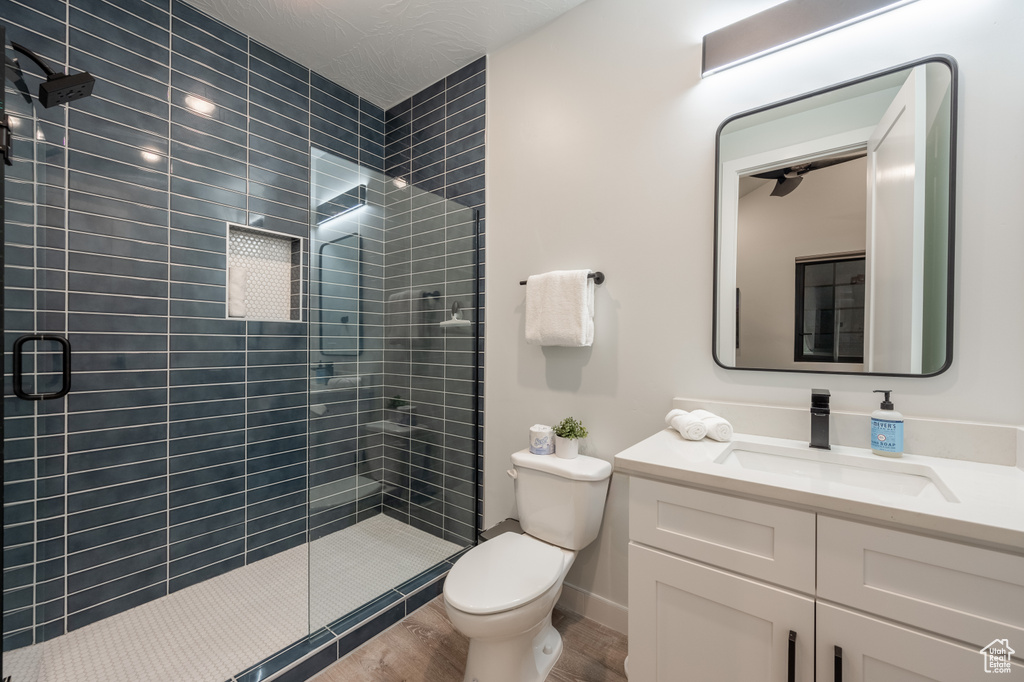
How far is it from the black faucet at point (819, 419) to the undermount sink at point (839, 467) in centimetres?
3

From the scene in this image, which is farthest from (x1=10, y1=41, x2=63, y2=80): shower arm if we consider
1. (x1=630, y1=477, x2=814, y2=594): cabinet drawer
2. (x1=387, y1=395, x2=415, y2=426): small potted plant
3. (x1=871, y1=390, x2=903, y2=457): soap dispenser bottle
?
(x1=871, y1=390, x2=903, y2=457): soap dispenser bottle

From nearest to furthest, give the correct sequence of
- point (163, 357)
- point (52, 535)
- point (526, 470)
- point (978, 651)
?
1. point (978, 651)
2. point (52, 535)
3. point (526, 470)
4. point (163, 357)

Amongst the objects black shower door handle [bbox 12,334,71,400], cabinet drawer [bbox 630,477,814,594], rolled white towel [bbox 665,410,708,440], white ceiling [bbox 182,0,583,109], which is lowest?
cabinet drawer [bbox 630,477,814,594]

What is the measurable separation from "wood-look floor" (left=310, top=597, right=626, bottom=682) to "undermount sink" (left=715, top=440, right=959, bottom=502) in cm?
91

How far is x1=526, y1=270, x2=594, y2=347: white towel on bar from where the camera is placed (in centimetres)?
169

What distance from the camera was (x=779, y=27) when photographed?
4.37ft

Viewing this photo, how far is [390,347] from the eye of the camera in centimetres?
184

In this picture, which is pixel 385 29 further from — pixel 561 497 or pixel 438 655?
pixel 438 655

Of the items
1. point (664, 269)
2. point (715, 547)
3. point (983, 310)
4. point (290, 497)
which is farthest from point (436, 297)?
point (983, 310)

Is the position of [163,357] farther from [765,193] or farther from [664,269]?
[765,193]

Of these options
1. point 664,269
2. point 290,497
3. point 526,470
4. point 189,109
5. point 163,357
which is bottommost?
point 290,497

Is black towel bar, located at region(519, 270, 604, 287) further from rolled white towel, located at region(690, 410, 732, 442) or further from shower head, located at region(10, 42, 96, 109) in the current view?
shower head, located at region(10, 42, 96, 109)

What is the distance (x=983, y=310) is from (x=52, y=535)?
121 inches

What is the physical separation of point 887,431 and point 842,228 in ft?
1.97
